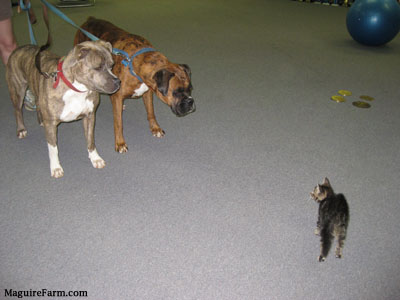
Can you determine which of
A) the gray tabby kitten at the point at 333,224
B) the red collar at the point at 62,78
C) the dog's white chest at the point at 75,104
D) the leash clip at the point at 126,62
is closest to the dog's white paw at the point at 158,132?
the leash clip at the point at 126,62

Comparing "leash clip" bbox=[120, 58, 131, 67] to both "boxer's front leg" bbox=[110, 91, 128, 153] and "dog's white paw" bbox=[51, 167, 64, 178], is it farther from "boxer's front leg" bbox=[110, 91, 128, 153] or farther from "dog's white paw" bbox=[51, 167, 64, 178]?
"dog's white paw" bbox=[51, 167, 64, 178]

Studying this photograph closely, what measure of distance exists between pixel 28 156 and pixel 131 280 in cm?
181

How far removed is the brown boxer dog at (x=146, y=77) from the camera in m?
2.74

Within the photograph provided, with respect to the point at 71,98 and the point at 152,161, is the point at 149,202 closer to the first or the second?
the point at 152,161

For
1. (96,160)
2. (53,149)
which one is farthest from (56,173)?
(96,160)

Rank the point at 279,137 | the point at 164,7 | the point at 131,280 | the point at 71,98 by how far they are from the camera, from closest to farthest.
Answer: the point at 131,280 → the point at 71,98 → the point at 279,137 → the point at 164,7

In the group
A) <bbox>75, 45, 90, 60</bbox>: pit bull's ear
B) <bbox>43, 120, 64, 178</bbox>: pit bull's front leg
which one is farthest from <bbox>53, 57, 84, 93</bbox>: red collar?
<bbox>43, 120, 64, 178</bbox>: pit bull's front leg

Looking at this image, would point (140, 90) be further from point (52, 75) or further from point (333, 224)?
point (333, 224)

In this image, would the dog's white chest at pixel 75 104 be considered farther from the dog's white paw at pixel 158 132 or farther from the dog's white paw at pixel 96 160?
the dog's white paw at pixel 158 132

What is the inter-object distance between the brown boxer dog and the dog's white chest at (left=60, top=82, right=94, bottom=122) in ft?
1.54

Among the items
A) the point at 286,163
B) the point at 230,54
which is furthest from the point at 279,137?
the point at 230,54

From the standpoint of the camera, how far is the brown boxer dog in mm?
2742

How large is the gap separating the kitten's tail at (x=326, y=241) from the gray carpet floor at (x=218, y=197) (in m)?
0.10

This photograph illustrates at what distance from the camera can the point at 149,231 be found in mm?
2373
